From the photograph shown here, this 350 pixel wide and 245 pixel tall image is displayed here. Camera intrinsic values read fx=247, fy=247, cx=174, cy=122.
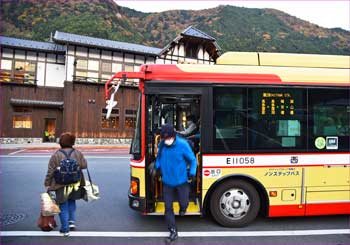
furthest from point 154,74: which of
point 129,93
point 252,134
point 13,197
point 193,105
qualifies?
point 129,93

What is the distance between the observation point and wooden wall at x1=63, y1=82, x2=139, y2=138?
22500mm

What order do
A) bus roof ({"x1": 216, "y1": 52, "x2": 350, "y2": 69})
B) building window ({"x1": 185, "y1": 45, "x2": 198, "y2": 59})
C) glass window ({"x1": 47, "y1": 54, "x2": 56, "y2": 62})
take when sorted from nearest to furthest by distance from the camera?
bus roof ({"x1": 216, "y1": 52, "x2": 350, "y2": 69})
glass window ({"x1": 47, "y1": 54, "x2": 56, "y2": 62})
building window ({"x1": 185, "y1": 45, "x2": 198, "y2": 59})

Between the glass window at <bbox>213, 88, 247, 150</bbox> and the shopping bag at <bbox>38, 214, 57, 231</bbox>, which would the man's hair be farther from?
the shopping bag at <bbox>38, 214, 57, 231</bbox>

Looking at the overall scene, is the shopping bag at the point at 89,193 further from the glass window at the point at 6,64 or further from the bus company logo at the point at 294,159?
the glass window at the point at 6,64

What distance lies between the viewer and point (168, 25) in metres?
66.8

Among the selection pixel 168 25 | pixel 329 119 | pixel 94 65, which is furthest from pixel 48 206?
pixel 168 25

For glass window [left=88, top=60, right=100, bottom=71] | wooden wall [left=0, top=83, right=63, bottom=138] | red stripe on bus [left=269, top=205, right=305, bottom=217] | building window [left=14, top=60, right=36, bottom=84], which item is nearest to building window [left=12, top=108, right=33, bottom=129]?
wooden wall [left=0, top=83, right=63, bottom=138]

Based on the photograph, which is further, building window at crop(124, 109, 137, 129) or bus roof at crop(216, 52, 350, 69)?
A: building window at crop(124, 109, 137, 129)

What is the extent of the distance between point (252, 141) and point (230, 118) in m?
0.57

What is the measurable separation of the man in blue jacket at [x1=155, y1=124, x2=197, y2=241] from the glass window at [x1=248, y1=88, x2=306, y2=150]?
136 cm

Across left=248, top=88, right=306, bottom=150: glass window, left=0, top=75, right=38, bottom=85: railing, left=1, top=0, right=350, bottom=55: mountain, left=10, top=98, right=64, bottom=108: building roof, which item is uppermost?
left=1, top=0, right=350, bottom=55: mountain

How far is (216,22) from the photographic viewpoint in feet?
219

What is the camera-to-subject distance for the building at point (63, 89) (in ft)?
72.8

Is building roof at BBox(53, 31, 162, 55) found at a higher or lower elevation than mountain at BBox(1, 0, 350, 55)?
lower
